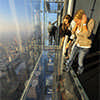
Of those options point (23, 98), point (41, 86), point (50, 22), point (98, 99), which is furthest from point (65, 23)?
point (50, 22)

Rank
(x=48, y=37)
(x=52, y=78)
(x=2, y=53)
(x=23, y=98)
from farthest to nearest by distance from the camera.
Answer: (x=48, y=37) → (x=52, y=78) → (x=23, y=98) → (x=2, y=53)

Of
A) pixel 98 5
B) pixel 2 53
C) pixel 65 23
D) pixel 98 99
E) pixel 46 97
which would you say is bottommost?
pixel 46 97

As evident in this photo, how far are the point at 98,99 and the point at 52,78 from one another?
1.03 metres

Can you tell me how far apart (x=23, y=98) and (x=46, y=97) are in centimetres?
41

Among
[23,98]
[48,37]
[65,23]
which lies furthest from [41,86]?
[48,37]

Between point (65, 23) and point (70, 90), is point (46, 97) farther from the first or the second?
point (65, 23)

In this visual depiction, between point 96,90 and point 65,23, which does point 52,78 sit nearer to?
point 96,90

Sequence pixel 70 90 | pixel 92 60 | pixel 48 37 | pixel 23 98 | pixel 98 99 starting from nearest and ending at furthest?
pixel 98 99 → pixel 92 60 → pixel 23 98 → pixel 70 90 → pixel 48 37

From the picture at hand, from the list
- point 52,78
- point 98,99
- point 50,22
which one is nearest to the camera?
point 98,99

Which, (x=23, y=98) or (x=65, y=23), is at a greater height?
(x=65, y=23)

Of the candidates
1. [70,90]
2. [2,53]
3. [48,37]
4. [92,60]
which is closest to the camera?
[2,53]

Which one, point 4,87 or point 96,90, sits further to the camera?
point 96,90

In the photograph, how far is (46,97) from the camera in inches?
53.9

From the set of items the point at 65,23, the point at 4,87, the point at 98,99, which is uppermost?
the point at 65,23
